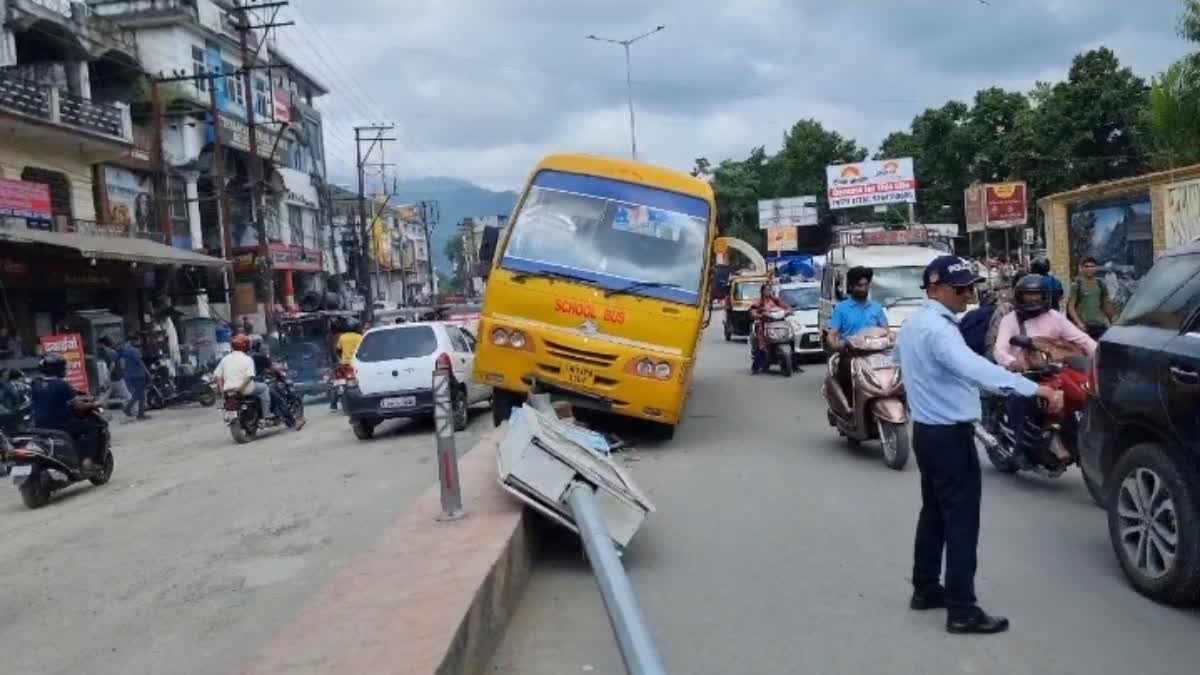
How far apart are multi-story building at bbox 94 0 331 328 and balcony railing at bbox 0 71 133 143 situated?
264 cm

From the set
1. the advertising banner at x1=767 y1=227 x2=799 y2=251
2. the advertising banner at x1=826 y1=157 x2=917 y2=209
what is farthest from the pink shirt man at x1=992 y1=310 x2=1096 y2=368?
the advertising banner at x1=767 y1=227 x2=799 y2=251

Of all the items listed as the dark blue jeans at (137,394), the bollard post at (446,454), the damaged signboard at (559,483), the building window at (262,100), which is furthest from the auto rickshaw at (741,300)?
the building window at (262,100)

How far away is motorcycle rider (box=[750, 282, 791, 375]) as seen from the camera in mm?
18188

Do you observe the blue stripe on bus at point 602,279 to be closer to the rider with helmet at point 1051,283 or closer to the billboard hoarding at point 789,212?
the rider with helmet at point 1051,283

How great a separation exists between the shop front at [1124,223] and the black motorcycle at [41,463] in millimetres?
13207

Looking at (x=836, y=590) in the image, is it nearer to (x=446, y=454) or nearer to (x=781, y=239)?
(x=446, y=454)

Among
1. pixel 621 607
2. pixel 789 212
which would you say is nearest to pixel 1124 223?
pixel 621 607

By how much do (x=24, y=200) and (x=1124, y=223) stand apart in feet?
67.4

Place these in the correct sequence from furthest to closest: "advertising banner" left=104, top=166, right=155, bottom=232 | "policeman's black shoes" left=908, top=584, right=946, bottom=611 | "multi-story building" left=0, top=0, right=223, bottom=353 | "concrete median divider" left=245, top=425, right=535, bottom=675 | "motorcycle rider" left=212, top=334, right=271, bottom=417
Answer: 1. "advertising banner" left=104, top=166, right=155, bottom=232
2. "multi-story building" left=0, top=0, right=223, bottom=353
3. "motorcycle rider" left=212, top=334, right=271, bottom=417
4. "policeman's black shoes" left=908, top=584, right=946, bottom=611
5. "concrete median divider" left=245, top=425, right=535, bottom=675

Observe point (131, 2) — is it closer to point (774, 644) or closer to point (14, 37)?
point (14, 37)

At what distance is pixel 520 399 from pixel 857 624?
6.69m

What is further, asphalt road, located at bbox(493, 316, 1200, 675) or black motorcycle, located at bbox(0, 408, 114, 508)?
black motorcycle, located at bbox(0, 408, 114, 508)

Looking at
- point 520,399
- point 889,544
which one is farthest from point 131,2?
point 889,544

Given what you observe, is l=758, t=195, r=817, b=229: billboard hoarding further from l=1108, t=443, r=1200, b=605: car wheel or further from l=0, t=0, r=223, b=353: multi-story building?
l=1108, t=443, r=1200, b=605: car wheel
